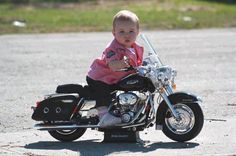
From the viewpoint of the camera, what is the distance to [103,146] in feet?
26.0

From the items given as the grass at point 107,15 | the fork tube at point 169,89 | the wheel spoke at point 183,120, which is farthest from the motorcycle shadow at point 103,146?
the grass at point 107,15

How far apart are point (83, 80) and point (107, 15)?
39.5ft

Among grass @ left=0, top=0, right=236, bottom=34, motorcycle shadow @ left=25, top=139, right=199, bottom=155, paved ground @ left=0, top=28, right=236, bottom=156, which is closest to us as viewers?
motorcycle shadow @ left=25, top=139, right=199, bottom=155

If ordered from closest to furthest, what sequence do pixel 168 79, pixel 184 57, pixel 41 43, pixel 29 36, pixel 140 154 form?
pixel 140 154 < pixel 168 79 < pixel 184 57 < pixel 41 43 < pixel 29 36

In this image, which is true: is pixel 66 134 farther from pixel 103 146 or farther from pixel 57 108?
pixel 103 146

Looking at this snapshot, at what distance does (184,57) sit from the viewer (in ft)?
51.0

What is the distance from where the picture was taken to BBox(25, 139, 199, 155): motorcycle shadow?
770 centimetres

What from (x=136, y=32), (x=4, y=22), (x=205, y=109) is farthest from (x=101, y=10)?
(x=136, y=32)

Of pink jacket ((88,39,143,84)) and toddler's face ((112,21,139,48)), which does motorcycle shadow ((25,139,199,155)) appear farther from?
toddler's face ((112,21,139,48))

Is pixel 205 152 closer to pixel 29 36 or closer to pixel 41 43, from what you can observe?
pixel 41 43

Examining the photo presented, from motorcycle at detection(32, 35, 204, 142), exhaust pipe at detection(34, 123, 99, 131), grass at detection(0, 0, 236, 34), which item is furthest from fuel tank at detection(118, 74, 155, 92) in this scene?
grass at detection(0, 0, 236, 34)

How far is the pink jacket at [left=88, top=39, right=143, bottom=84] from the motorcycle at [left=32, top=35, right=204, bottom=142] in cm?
9

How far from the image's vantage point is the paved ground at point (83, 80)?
309 inches

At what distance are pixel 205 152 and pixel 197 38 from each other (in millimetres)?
11771
